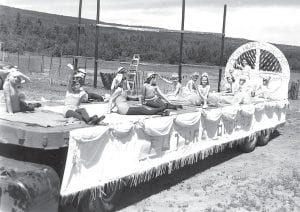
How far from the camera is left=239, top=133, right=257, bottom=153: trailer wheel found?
11.2 m

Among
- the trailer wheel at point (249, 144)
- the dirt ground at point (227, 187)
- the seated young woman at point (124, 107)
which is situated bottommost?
the dirt ground at point (227, 187)

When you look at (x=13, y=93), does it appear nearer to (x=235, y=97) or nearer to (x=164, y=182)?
(x=164, y=182)

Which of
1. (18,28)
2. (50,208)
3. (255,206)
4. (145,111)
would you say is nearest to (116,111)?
(145,111)

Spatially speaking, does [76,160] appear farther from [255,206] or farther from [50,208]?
[255,206]

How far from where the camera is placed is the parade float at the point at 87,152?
16.3 feet

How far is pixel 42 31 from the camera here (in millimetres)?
48781

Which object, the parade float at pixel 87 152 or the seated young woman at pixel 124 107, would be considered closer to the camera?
the parade float at pixel 87 152

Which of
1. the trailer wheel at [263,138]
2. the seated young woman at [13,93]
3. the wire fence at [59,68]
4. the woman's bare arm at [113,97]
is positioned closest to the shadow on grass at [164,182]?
the woman's bare arm at [113,97]

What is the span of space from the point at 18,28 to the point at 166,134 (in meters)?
42.2

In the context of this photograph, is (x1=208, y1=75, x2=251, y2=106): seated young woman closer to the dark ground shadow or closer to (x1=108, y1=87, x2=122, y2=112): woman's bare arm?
the dark ground shadow

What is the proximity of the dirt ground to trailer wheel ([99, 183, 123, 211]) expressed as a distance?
0.19 metres

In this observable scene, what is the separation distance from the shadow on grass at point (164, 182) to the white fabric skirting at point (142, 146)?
0.66ft

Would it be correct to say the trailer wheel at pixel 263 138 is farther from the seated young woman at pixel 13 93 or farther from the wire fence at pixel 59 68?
the seated young woman at pixel 13 93

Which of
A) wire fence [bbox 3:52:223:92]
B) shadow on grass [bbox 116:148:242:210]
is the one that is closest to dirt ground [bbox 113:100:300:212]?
shadow on grass [bbox 116:148:242:210]
